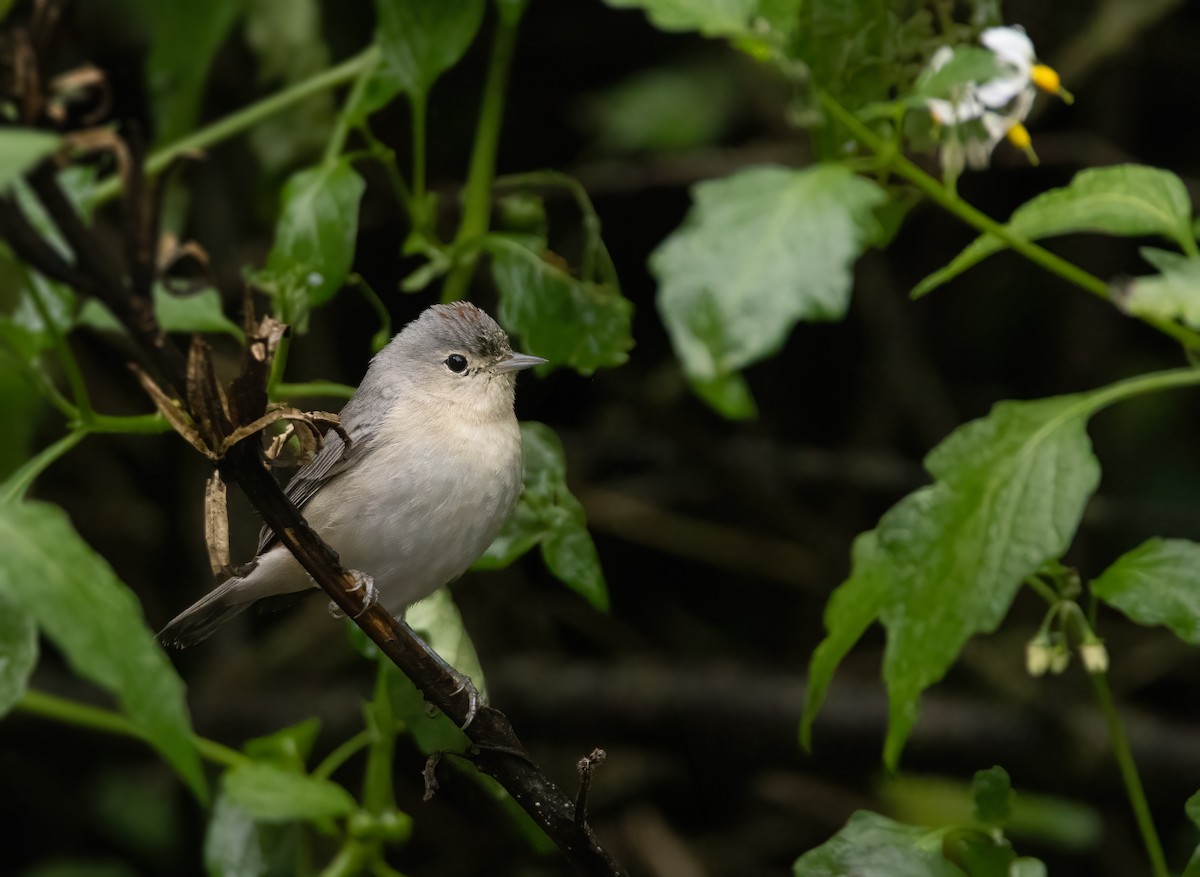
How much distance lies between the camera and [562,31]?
4262 millimetres

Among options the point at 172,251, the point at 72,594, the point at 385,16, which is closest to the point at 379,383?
the point at 385,16

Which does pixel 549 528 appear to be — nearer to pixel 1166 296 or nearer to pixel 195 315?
pixel 195 315

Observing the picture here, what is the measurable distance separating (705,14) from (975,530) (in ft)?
2.37

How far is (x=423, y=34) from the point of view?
7.83 ft

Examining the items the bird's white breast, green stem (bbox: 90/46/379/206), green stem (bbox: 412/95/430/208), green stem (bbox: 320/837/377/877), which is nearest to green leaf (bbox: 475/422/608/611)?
the bird's white breast

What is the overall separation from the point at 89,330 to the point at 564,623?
1717mm

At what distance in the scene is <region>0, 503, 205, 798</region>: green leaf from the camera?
1259 mm

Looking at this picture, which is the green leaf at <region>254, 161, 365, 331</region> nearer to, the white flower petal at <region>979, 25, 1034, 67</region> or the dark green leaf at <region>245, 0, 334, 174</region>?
the dark green leaf at <region>245, 0, 334, 174</region>

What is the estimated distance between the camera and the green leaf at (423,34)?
7.79 feet

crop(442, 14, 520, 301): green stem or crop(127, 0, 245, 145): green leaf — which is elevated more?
crop(127, 0, 245, 145): green leaf

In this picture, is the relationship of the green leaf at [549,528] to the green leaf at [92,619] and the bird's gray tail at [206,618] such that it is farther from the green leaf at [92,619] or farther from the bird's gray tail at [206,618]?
the green leaf at [92,619]

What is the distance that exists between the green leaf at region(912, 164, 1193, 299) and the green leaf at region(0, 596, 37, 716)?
3.65 feet

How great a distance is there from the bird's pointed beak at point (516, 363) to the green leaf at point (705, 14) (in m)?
1.02

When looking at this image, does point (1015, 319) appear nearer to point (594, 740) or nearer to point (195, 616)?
point (594, 740)
